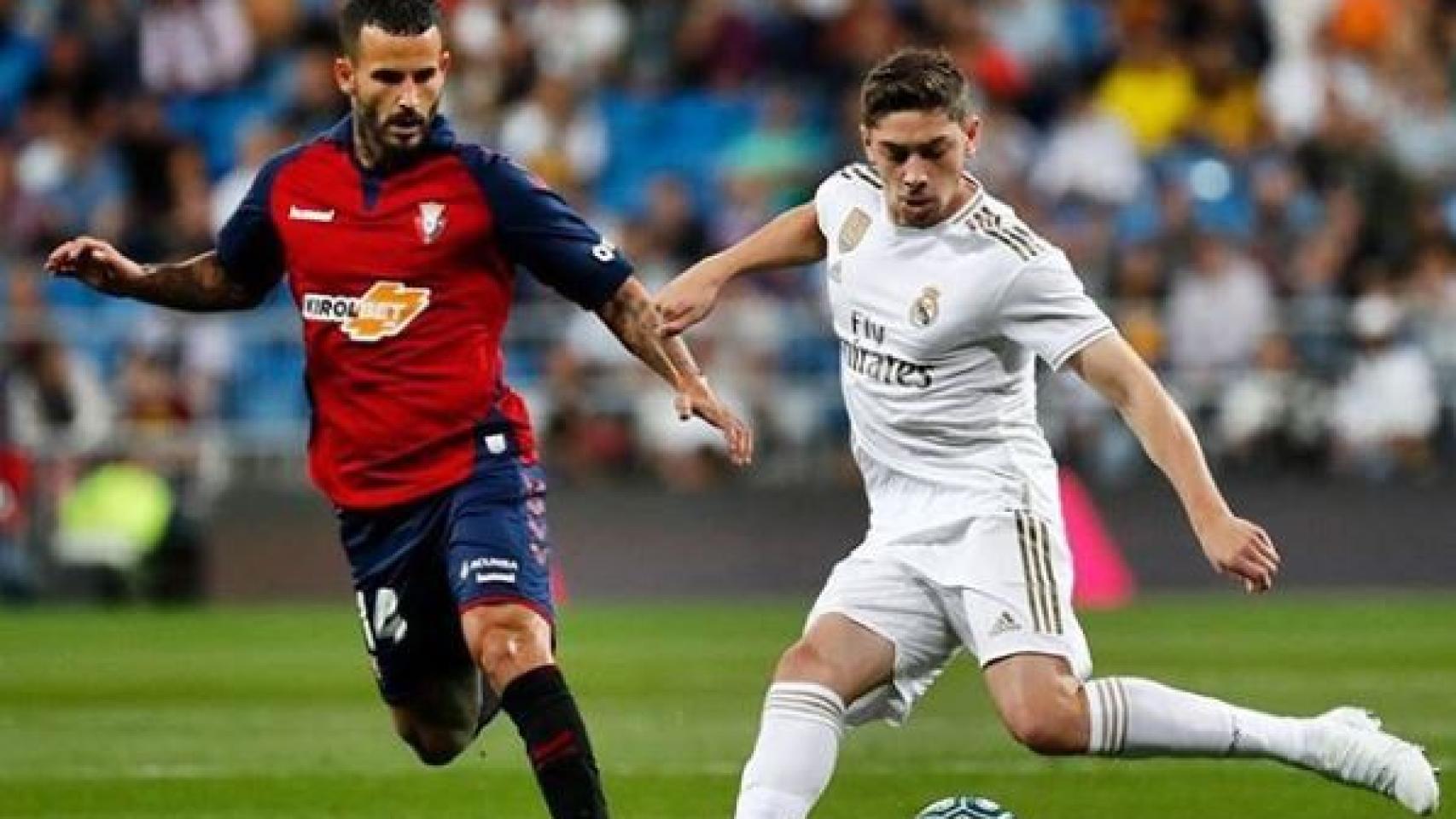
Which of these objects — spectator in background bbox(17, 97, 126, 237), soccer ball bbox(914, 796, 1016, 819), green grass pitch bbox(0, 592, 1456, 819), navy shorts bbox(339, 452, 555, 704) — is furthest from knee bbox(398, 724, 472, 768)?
spectator in background bbox(17, 97, 126, 237)

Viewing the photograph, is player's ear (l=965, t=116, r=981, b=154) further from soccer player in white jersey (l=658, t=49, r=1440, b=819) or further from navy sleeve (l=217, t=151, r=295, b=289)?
navy sleeve (l=217, t=151, r=295, b=289)

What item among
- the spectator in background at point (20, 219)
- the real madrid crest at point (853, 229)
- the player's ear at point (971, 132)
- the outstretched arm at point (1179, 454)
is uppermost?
the player's ear at point (971, 132)

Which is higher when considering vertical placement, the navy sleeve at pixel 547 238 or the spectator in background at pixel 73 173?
the navy sleeve at pixel 547 238

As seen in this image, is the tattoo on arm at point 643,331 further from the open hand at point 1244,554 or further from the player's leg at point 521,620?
the open hand at point 1244,554

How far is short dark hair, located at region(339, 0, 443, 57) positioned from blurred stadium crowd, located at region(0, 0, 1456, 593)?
12805 mm

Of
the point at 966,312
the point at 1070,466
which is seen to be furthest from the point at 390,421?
the point at 1070,466

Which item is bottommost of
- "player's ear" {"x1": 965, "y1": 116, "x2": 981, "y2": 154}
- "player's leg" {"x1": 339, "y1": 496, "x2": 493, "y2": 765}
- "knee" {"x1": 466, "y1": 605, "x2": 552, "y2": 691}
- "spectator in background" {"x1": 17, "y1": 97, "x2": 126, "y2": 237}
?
"spectator in background" {"x1": 17, "y1": 97, "x2": 126, "y2": 237}

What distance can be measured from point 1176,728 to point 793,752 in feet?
3.18

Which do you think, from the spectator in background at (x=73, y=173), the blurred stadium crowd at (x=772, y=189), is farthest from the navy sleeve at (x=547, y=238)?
the spectator in background at (x=73, y=173)

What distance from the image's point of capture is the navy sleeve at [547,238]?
28.4 feet

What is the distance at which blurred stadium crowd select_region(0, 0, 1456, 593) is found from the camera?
21.2 metres

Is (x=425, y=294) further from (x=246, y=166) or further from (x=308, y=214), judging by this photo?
(x=246, y=166)

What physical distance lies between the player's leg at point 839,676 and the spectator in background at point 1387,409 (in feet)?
42.2

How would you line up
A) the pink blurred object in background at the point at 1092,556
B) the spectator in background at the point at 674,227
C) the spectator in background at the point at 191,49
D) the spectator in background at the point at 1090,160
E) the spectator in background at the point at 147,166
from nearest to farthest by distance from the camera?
1. the pink blurred object in background at the point at 1092,556
2. the spectator in background at the point at 674,227
3. the spectator in background at the point at 1090,160
4. the spectator in background at the point at 147,166
5. the spectator in background at the point at 191,49
